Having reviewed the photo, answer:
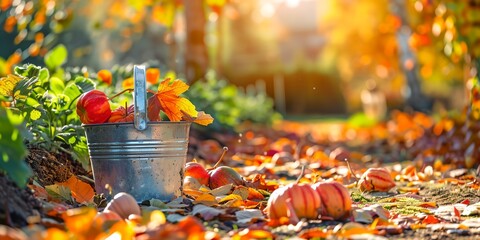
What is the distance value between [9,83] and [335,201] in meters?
1.40

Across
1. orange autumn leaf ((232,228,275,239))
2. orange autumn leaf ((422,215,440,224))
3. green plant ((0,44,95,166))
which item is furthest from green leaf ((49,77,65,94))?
orange autumn leaf ((422,215,440,224))

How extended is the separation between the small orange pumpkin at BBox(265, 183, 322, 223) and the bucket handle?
583mm

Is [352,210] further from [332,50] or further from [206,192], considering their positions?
[332,50]

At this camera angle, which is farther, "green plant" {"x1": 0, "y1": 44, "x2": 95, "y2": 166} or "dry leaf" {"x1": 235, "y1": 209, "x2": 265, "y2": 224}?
"green plant" {"x1": 0, "y1": 44, "x2": 95, "y2": 166}

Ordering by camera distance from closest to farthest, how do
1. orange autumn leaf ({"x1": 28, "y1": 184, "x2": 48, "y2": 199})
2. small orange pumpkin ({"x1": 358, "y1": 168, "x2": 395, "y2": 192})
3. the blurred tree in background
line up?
1. orange autumn leaf ({"x1": 28, "y1": 184, "x2": 48, "y2": 199})
2. small orange pumpkin ({"x1": 358, "y1": 168, "x2": 395, "y2": 192})
3. the blurred tree in background

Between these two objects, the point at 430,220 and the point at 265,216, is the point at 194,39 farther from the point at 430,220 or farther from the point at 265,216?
the point at 430,220

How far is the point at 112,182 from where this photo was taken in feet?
9.91

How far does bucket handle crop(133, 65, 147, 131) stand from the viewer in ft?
9.53

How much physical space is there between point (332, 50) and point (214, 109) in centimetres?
1716

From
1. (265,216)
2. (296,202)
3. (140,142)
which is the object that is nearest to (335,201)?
(296,202)

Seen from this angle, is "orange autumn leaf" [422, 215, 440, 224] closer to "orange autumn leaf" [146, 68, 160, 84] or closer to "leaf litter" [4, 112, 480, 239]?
"leaf litter" [4, 112, 480, 239]

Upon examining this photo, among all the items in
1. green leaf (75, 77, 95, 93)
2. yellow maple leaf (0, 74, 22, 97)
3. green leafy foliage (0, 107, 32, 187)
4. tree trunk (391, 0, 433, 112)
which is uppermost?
yellow maple leaf (0, 74, 22, 97)

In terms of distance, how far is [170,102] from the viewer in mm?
3119

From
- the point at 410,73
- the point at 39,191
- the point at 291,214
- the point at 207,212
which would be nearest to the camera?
the point at 291,214
